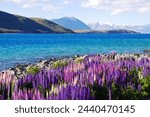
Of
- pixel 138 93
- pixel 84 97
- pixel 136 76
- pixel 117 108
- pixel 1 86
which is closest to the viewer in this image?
pixel 117 108

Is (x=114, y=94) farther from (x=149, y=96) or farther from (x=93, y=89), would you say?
(x=149, y=96)

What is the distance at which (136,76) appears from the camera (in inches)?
404

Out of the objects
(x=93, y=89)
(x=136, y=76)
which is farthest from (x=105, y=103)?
(x=136, y=76)

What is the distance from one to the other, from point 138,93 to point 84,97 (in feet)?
7.58

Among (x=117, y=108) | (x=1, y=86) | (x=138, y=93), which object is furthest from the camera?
(x=138, y=93)

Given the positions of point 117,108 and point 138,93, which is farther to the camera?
point 138,93

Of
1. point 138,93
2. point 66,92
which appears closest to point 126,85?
point 138,93

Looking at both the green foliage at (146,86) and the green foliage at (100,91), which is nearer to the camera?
the green foliage at (100,91)

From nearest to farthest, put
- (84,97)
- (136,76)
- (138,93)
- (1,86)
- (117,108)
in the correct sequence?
(117,108), (84,97), (1,86), (138,93), (136,76)

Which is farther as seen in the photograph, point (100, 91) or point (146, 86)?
point (146, 86)

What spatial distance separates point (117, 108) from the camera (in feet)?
20.0

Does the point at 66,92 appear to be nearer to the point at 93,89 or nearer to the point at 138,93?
the point at 93,89

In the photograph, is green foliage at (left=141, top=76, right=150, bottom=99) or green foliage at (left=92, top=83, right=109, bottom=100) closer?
green foliage at (left=92, top=83, right=109, bottom=100)

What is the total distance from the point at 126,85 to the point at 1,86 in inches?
111
